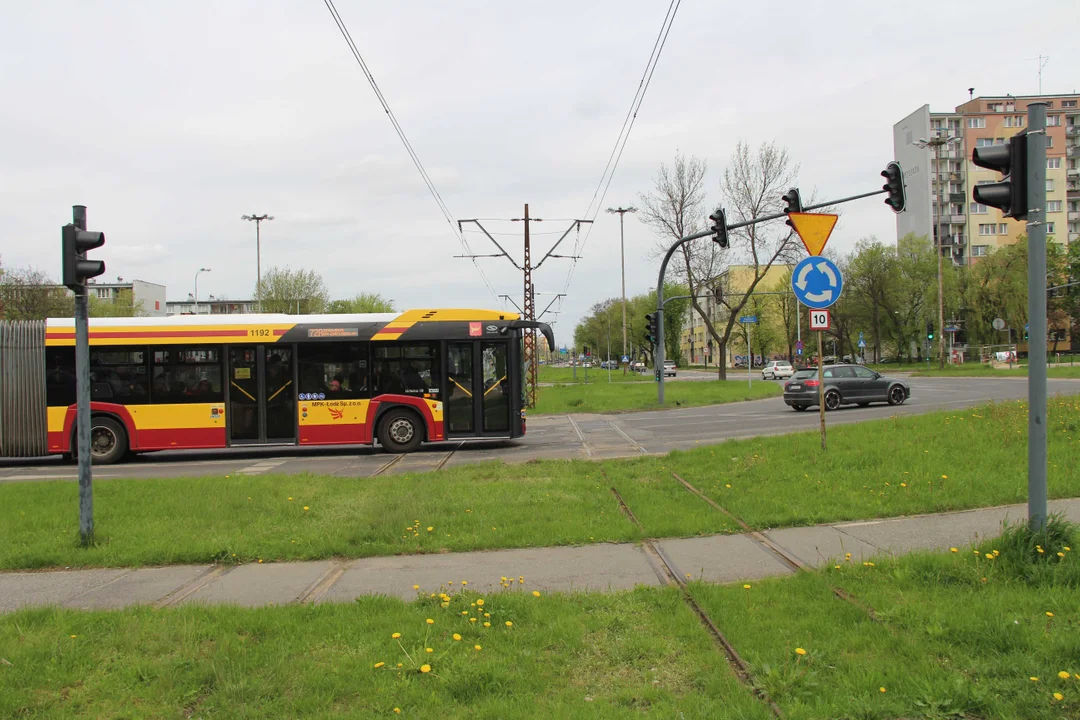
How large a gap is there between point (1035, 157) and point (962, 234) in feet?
294

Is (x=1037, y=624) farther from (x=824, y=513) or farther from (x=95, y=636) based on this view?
(x=95, y=636)

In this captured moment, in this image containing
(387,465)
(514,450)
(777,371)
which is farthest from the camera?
(777,371)

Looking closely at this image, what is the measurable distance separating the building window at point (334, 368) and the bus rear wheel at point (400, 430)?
77cm

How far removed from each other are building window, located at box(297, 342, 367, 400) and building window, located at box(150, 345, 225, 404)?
5.88 ft

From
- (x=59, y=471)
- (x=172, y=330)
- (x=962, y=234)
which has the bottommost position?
(x=59, y=471)

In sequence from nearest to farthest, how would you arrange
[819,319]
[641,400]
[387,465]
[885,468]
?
[885,468], [819,319], [387,465], [641,400]

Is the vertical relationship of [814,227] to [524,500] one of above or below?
above

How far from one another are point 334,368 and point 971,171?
83.8m

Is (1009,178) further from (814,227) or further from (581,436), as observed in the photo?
(581,436)

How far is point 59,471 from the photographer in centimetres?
1484

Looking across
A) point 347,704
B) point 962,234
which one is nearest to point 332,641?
point 347,704

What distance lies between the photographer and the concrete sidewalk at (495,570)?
575cm

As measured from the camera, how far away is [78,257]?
280 inches

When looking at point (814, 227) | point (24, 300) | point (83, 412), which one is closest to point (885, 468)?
point (814, 227)
